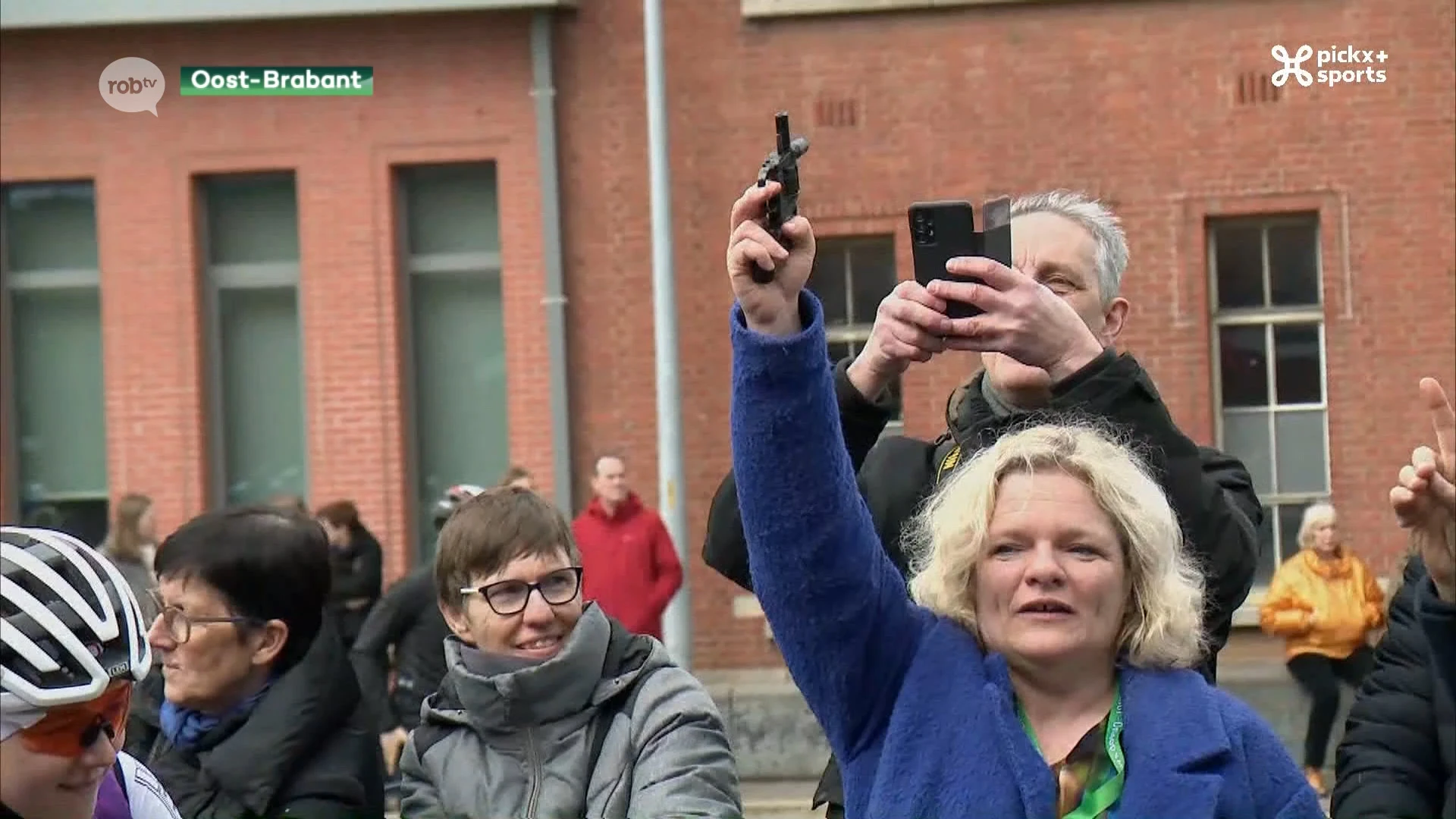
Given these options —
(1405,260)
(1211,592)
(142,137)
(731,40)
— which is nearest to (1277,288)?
(1405,260)

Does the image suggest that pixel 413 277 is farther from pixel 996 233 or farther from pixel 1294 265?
pixel 996 233

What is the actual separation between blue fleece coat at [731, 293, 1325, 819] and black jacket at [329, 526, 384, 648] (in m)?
9.69

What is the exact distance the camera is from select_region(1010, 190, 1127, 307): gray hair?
3.52 metres

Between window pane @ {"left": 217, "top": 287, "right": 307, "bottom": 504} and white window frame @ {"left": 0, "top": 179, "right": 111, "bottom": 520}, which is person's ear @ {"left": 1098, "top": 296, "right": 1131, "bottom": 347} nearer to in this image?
window pane @ {"left": 217, "top": 287, "right": 307, "bottom": 504}

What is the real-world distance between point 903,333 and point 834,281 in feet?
41.3

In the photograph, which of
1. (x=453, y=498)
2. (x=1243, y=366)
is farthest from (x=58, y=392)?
(x=1243, y=366)

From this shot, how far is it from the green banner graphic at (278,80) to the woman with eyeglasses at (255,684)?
1204cm

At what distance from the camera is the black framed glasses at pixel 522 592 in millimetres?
3928

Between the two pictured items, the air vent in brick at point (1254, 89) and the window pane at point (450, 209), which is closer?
the air vent in brick at point (1254, 89)

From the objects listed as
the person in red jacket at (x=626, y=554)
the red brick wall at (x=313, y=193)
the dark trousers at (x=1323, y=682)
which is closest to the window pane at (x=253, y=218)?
the red brick wall at (x=313, y=193)

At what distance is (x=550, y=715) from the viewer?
3803 mm

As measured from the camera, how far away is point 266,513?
13.8 feet

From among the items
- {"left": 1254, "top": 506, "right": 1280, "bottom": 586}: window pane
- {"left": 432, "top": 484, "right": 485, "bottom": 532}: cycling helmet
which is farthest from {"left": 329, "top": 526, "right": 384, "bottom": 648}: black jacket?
{"left": 1254, "top": 506, "right": 1280, "bottom": 586}: window pane

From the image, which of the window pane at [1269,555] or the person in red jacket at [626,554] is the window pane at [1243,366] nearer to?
the window pane at [1269,555]
